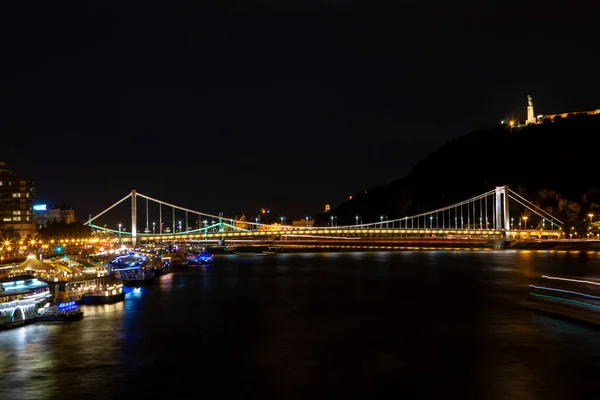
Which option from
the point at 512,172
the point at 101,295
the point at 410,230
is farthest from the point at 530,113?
the point at 101,295

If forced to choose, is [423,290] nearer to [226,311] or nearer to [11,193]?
[226,311]

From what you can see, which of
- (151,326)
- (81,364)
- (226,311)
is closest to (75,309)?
(151,326)

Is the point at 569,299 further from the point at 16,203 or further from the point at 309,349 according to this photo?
the point at 16,203

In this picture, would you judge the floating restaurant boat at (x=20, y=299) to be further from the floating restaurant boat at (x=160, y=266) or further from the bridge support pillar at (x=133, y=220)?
the bridge support pillar at (x=133, y=220)

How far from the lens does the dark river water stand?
13898 mm

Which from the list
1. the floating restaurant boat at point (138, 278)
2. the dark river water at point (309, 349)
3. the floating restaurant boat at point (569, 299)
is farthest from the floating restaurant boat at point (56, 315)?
the floating restaurant boat at point (569, 299)

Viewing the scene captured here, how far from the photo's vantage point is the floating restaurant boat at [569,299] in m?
21.1

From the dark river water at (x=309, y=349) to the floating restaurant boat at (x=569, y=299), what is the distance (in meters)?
0.67

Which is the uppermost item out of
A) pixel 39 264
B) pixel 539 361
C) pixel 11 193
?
pixel 11 193

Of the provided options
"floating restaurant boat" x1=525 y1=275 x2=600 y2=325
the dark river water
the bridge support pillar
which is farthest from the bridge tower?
the dark river water

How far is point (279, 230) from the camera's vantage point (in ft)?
209

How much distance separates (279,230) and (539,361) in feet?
159

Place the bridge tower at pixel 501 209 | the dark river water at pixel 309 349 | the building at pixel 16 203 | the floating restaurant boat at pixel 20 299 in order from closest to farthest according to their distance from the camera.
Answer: the dark river water at pixel 309 349, the floating restaurant boat at pixel 20 299, the bridge tower at pixel 501 209, the building at pixel 16 203

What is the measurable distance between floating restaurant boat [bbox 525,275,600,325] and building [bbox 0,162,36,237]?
5279 cm
